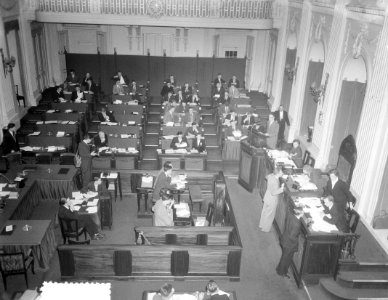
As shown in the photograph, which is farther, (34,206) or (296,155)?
(296,155)

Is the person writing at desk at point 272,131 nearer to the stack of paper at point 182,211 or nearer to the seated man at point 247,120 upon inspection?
the seated man at point 247,120

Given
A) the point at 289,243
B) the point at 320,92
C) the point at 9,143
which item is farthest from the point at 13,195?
the point at 320,92

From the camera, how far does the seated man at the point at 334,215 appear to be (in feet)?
27.3

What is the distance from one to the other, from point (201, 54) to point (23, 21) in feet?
28.4

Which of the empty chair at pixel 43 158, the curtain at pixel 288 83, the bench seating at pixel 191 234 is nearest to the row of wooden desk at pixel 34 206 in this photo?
the empty chair at pixel 43 158

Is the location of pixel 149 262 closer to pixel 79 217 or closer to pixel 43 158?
pixel 79 217

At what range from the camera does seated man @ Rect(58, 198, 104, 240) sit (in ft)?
29.0

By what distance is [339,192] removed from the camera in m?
9.12

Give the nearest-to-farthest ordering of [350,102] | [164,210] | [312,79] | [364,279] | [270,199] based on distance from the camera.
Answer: [364,279]
[164,210]
[270,199]
[350,102]
[312,79]

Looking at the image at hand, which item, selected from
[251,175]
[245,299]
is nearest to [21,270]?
[245,299]

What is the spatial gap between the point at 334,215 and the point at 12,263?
6.51 meters

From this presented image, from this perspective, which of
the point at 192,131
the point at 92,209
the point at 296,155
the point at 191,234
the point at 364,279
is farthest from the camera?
the point at 192,131

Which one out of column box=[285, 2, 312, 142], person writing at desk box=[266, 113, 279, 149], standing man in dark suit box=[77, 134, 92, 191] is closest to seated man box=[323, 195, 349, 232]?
person writing at desk box=[266, 113, 279, 149]

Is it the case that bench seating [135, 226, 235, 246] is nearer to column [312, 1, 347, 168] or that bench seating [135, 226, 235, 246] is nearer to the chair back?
the chair back
